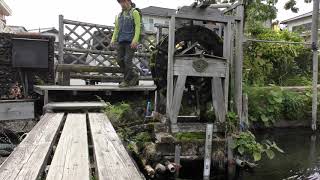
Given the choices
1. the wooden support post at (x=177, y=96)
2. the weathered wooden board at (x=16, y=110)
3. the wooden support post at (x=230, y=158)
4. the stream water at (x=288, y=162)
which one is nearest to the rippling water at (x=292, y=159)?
the stream water at (x=288, y=162)

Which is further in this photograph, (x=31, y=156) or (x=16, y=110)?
(x=16, y=110)

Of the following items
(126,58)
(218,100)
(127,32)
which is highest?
(127,32)

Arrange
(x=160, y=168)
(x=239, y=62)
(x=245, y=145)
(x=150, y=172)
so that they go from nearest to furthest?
(x=150, y=172), (x=160, y=168), (x=245, y=145), (x=239, y=62)

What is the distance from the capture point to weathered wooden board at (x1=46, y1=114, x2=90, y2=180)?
9.58 feet

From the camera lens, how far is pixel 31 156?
11.2 feet

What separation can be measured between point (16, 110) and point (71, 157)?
4490 millimetres

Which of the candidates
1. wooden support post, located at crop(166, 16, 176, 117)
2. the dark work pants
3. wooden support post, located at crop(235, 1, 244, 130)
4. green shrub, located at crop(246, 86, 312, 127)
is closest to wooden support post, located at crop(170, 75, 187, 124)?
wooden support post, located at crop(166, 16, 176, 117)

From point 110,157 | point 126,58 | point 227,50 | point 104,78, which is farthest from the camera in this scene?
point 104,78

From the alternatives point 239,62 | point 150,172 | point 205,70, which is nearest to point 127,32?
point 205,70

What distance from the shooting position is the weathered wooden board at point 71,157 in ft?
9.58

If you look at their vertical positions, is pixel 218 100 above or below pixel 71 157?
above

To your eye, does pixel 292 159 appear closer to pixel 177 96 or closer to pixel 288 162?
pixel 288 162

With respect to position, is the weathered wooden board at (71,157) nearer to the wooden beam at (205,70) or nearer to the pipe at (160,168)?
the pipe at (160,168)

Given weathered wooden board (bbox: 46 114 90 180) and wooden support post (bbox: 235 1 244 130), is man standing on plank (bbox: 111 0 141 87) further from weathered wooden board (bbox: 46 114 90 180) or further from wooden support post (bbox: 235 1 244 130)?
weathered wooden board (bbox: 46 114 90 180)
